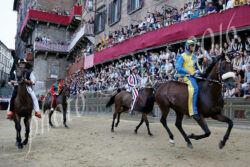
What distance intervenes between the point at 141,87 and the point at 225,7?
21.8 feet

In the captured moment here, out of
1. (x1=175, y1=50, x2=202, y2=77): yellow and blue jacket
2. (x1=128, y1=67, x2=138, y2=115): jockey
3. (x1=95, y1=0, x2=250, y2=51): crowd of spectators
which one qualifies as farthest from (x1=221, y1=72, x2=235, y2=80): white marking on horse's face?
(x1=95, y1=0, x2=250, y2=51): crowd of spectators

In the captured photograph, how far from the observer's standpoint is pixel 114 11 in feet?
88.1

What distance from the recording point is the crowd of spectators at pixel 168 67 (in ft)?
31.1

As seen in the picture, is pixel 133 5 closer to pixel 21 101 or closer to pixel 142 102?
pixel 142 102

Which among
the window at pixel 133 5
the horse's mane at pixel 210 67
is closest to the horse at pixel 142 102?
the horse's mane at pixel 210 67

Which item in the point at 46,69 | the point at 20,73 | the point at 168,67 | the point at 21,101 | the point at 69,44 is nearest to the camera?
the point at 20,73

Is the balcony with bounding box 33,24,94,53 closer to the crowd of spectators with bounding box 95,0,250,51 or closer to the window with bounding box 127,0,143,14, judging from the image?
the window with bounding box 127,0,143,14

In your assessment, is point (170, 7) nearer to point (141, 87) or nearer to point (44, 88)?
point (141, 87)

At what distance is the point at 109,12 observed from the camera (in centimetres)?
2716

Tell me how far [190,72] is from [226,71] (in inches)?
33.0

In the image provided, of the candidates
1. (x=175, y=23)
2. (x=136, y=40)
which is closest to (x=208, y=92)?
(x=175, y=23)

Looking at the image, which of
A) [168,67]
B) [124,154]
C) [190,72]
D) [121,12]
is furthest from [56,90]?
[121,12]

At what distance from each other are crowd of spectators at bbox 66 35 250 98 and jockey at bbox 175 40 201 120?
36 centimetres

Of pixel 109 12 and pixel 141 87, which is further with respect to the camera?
pixel 109 12
